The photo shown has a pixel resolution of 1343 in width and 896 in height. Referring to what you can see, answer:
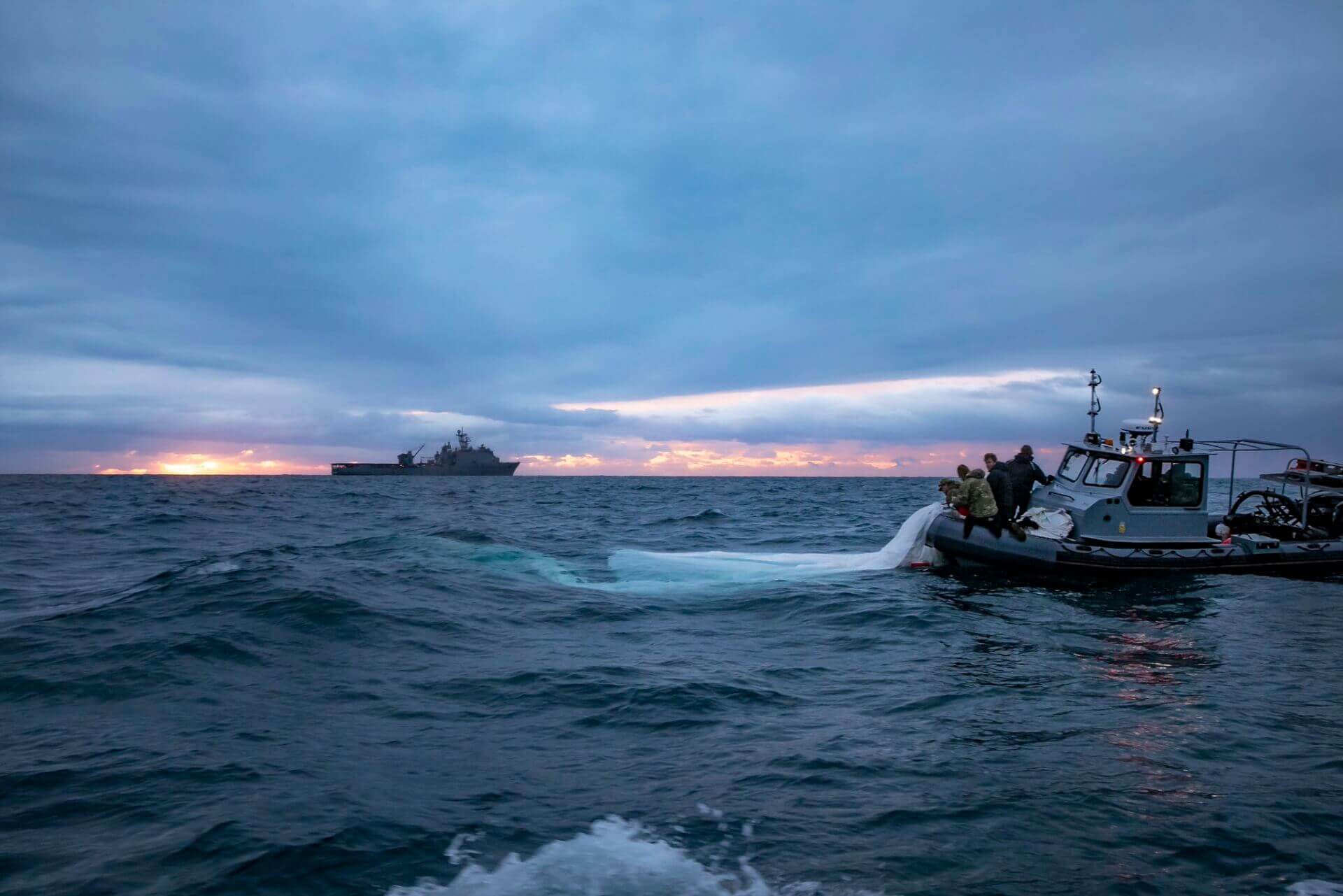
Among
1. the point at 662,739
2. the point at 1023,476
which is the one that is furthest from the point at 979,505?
the point at 662,739

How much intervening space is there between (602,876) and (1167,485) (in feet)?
54.4

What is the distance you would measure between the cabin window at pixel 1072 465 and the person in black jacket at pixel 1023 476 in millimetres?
731

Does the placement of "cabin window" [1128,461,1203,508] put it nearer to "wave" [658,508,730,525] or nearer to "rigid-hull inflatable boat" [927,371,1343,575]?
"rigid-hull inflatable boat" [927,371,1343,575]

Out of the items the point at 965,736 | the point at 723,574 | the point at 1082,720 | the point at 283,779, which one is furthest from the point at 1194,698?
the point at 723,574

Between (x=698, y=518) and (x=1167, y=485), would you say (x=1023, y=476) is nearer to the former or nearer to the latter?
(x=1167, y=485)

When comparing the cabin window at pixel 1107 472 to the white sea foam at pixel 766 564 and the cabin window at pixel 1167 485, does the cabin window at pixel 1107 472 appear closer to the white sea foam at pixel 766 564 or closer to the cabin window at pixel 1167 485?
the cabin window at pixel 1167 485

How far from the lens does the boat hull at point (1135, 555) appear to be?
15859 millimetres

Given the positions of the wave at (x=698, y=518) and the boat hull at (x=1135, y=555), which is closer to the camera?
the boat hull at (x=1135, y=555)

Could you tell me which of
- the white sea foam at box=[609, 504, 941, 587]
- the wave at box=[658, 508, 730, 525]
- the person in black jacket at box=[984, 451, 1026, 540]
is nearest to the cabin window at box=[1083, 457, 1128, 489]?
the person in black jacket at box=[984, 451, 1026, 540]

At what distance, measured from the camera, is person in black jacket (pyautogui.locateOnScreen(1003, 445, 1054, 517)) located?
18.2 m

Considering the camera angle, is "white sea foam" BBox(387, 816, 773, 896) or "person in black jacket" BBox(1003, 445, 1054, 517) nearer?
"white sea foam" BBox(387, 816, 773, 896)

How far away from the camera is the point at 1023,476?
1827cm

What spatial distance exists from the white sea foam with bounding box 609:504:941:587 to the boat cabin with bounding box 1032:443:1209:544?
10.2 feet

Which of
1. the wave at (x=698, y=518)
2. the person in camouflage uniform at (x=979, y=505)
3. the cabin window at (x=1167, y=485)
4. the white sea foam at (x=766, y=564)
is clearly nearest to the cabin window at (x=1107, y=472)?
the cabin window at (x=1167, y=485)
